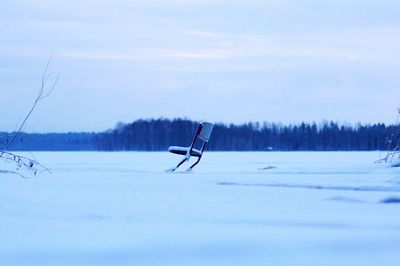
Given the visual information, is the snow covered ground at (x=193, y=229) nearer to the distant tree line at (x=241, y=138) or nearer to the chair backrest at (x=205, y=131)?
the chair backrest at (x=205, y=131)

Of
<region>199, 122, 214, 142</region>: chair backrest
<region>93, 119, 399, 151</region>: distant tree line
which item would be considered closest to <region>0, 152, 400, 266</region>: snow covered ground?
<region>199, 122, 214, 142</region>: chair backrest

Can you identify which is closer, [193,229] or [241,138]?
[193,229]

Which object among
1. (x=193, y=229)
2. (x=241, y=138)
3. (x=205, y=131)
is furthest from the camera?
(x=241, y=138)

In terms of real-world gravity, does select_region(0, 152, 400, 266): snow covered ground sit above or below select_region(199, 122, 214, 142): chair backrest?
below

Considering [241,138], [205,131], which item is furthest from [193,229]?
[241,138]

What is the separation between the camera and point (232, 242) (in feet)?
8.25

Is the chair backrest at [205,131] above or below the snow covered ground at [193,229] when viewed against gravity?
above

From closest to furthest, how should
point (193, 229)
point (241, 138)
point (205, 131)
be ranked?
point (193, 229)
point (205, 131)
point (241, 138)

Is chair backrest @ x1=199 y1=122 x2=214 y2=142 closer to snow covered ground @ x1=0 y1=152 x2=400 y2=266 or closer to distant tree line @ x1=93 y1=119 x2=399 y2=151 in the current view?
snow covered ground @ x1=0 y1=152 x2=400 y2=266

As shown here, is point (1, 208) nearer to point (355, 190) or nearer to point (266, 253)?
point (266, 253)

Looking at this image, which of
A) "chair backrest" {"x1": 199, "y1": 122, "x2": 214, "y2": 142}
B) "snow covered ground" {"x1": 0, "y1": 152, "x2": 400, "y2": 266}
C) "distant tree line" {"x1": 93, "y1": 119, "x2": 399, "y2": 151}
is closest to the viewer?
"snow covered ground" {"x1": 0, "y1": 152, "x2": 400, "y2": 266}

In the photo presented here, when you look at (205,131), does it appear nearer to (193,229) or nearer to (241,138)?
(193,229)

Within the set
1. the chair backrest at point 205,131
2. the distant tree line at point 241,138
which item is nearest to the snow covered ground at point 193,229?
the chair backrest at point 205,131

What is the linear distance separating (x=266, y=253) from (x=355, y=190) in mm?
3063
